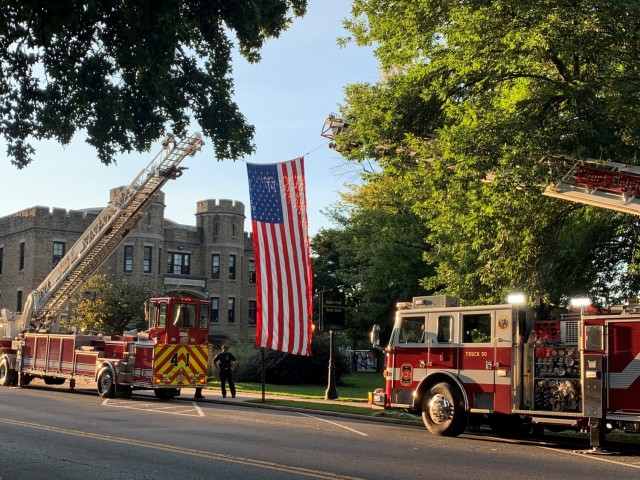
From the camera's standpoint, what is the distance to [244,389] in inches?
1104

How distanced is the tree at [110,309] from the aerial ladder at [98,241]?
8.29m

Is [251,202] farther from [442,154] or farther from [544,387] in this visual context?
[544,387]

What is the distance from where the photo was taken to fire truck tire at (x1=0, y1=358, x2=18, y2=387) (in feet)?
90.5

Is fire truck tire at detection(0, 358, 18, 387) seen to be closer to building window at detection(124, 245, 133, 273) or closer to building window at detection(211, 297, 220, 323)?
building window at detection(124, 245, 133, 273)

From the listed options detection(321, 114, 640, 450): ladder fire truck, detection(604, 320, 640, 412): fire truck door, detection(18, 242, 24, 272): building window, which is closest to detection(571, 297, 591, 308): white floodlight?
detection(321, 114, 640, 450): ladder fire truck

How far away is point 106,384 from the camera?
22.5m

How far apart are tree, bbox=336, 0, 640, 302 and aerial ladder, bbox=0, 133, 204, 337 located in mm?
6841

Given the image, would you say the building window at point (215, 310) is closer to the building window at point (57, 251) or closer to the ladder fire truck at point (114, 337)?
the building window at point (57, 251)

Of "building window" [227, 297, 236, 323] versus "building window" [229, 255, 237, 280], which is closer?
"building window" [227, 297, 236, 323]

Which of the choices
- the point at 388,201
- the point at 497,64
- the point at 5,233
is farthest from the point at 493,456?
the point at 5,233

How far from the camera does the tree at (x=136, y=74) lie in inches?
331

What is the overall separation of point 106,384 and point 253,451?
12.7m

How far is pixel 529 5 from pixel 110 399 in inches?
615

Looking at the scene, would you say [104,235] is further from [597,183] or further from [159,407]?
[597,183]
